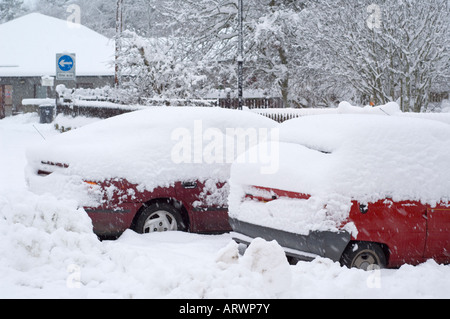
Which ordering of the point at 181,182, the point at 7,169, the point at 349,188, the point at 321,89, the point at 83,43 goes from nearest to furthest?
the point at 349,188 < the point at 181,182 < the point at 7,169 < the point at 321,89 < the point at 83,43

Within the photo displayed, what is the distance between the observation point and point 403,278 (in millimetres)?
4523

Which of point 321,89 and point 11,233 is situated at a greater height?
point 321,89

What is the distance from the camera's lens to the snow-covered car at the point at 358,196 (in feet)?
16.1

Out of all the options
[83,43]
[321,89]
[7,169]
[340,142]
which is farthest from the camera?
[83,43]

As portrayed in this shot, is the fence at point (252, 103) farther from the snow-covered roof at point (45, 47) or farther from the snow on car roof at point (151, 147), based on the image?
the snow on car roof at point (151, 147)

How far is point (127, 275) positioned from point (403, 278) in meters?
2.19

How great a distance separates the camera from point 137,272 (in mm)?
4371

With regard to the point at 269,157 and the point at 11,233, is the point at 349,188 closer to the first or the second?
the point at 269,157

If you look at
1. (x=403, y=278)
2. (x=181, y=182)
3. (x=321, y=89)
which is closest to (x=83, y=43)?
(x=321, y=89)

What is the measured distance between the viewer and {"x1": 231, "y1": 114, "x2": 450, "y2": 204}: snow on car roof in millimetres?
4969

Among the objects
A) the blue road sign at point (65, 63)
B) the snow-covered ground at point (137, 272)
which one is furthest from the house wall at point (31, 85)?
the snow-covered ground at point (137, 272)

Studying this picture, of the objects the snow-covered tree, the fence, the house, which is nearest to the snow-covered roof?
the house

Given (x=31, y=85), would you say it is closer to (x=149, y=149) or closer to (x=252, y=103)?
(x=252, y=103)

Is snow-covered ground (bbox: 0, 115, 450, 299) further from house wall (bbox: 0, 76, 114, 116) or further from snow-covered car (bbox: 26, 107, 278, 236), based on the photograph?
house wall (bbox: 0, 76, 114, 116)
